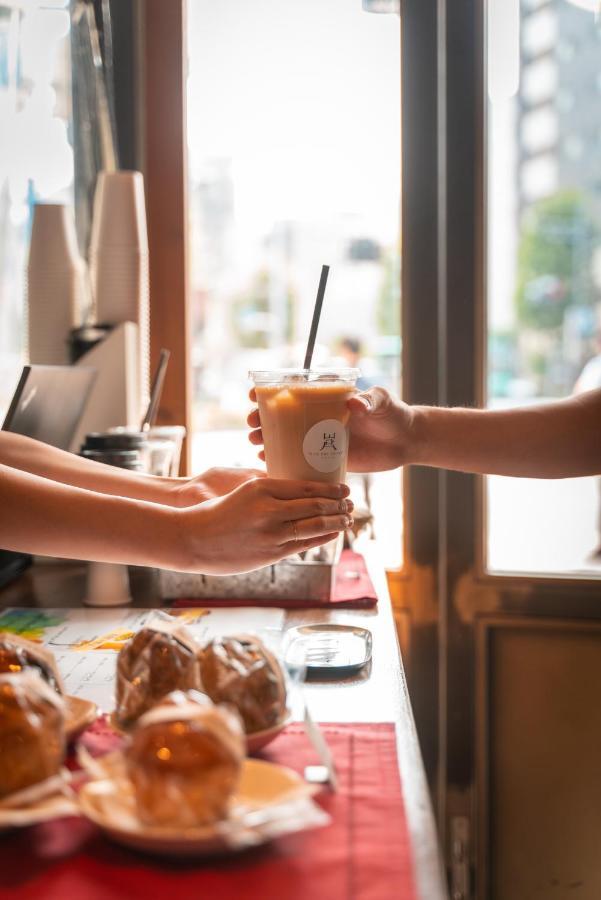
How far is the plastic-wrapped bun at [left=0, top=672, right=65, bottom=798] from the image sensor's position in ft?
2.45

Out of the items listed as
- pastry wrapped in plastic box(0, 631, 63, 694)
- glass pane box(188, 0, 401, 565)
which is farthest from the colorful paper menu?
glass pane box(188, 0, 401, 565)

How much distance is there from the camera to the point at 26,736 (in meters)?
0.75

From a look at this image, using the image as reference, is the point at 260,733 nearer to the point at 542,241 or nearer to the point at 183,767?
the point at 183,767

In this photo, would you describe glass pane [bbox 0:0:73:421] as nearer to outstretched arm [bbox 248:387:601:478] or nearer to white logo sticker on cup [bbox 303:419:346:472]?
outstretched arm [bbox 248:387:601:478]

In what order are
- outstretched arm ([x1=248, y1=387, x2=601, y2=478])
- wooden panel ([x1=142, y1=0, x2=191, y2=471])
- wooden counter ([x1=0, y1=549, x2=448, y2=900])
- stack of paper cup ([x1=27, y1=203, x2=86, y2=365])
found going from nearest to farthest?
wooden counter ([x1=0, y1=549, x2=448, y2=900])
outstretched arm ([x1=248, y1=387, x2=601, y2=478])
stack of paper cup ([x1=27, y1=203, x2=86, y2=365])
wooden panel ([x1=142, y1=0, x2=191, y2=471])

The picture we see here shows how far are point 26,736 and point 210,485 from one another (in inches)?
32.9

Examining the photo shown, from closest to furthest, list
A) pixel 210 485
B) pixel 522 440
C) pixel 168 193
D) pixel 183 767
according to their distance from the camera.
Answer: pixel 183 767 → pixel 210 485 → pixel 522 440 → pixel 168 193

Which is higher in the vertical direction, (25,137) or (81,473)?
(25,137)

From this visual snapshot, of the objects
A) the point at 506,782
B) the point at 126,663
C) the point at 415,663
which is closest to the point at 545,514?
the point at 415,663

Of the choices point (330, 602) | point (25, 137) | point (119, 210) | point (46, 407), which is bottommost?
point (330, 602)

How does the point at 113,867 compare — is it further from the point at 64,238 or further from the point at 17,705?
the point at 64,238

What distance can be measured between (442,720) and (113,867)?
203cm

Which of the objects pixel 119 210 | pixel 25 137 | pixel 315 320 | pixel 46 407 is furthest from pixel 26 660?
pixel 25 137

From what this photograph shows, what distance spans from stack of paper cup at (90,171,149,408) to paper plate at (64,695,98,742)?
5.01 feet
